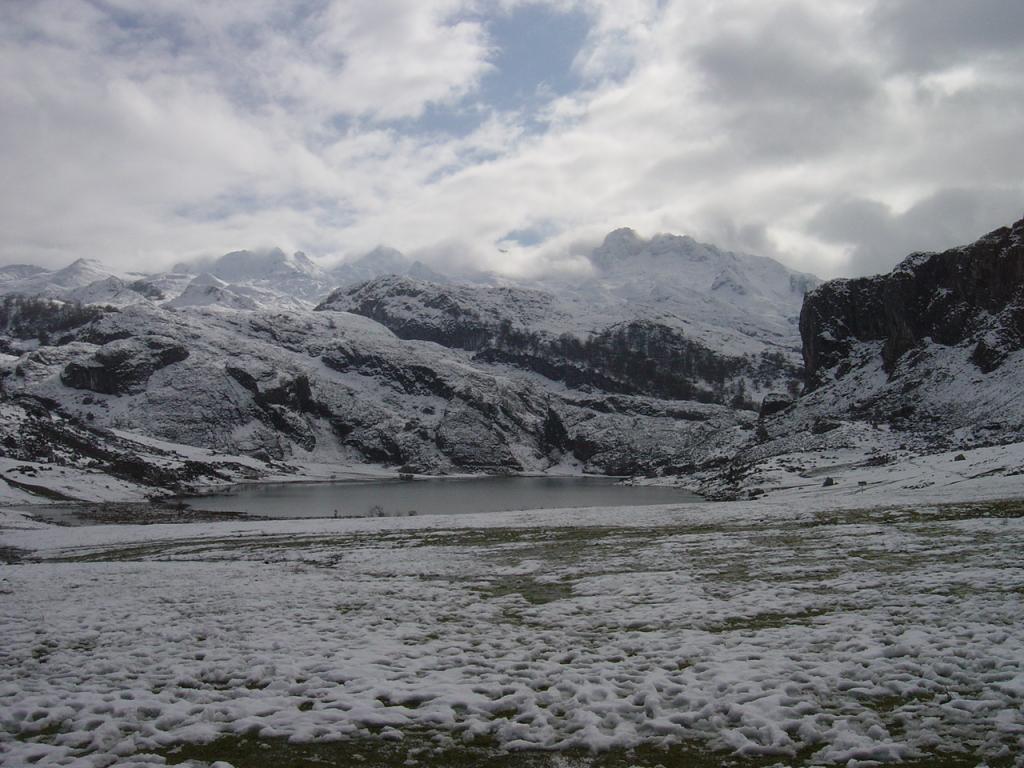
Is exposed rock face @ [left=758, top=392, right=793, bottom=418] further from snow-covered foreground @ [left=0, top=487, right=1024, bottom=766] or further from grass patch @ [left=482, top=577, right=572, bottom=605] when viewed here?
grass patch @ [left=482, top=577, right=572, bottom=605]

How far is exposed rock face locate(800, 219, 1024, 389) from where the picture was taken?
12294 cm

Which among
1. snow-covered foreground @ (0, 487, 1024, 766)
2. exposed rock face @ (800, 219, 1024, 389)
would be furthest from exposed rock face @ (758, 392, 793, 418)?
snow-covered foreground @ (0, 487, 1024, 766)

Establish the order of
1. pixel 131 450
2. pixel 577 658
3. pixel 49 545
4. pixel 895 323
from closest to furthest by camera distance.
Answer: pixel 577 658 < pixel 49 545 < pixel 895 323 < pixel 131 450

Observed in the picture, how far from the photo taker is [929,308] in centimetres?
14525

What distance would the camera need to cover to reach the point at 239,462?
19575cm

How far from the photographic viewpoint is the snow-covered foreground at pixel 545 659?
893 centimetres

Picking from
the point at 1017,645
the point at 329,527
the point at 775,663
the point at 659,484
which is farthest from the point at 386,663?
the point at 659,484

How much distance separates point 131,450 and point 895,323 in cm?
18773

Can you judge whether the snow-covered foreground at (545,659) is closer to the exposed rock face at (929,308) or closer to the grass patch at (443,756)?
the grass patch at (443,756)

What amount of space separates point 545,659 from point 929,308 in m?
163

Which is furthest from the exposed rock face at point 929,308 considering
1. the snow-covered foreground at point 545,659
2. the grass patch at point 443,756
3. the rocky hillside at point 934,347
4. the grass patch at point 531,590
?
the grass patch at point 443,756

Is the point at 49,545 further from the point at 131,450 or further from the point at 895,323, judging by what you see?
the point at 895,323

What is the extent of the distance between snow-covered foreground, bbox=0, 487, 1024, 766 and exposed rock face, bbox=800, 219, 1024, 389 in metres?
126

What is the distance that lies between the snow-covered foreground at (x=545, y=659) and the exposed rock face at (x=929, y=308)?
125746 millimetres
